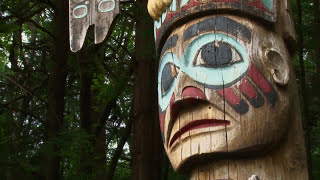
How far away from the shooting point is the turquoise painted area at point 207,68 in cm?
346

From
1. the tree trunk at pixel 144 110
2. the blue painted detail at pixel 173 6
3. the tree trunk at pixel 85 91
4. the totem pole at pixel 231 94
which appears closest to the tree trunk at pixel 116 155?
the tree trunk at pixel 85 91

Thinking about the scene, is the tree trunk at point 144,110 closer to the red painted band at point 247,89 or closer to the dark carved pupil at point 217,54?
the dark carved pupil at point 217,54

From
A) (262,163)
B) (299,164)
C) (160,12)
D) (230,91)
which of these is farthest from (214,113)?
(160,12)

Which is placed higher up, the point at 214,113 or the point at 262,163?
the point at 214,113

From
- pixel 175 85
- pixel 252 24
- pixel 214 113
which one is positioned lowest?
pixel 214 113

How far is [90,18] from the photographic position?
3.98m

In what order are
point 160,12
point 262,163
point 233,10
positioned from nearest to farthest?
point 262,163 → point 233,10 → point 160,12

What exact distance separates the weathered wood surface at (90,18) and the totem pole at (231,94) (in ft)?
1.55

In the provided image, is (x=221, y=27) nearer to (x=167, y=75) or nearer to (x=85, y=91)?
(x=167, y=75)

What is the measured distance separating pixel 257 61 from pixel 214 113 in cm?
44

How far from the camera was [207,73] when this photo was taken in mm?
3490

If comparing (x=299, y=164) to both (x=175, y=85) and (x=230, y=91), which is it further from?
(x=175, y=85)

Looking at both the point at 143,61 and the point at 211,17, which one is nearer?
the point at 211,17

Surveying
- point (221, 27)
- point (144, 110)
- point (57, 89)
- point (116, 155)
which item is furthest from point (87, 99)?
point (221, 27)
